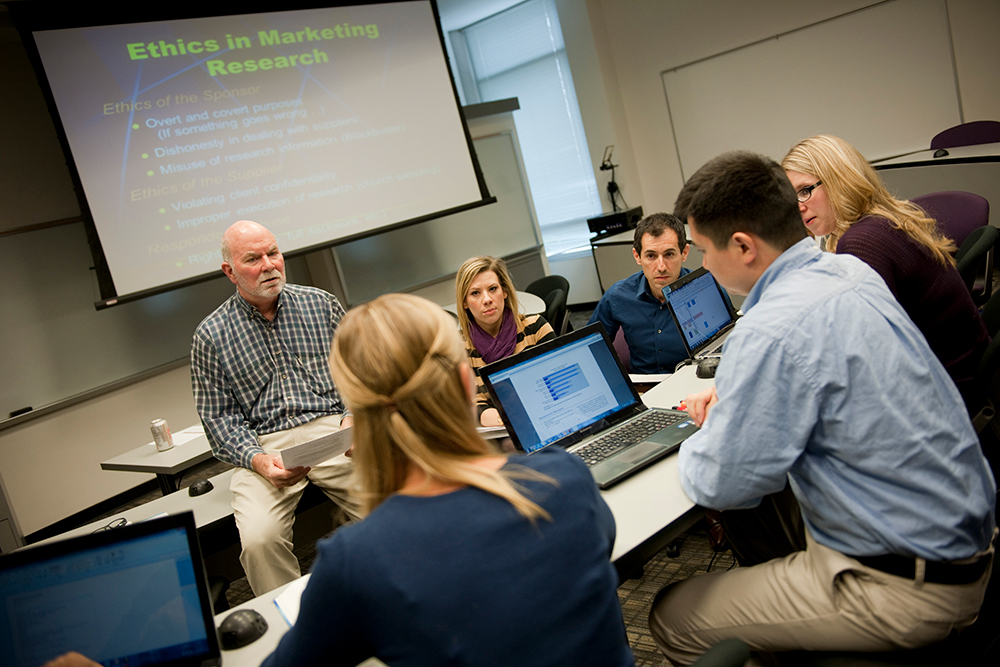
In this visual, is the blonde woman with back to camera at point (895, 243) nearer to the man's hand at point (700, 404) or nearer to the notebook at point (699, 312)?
the notebook at point (699, 312)

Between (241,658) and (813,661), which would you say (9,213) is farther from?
(813,661)

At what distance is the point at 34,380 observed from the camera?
412cm

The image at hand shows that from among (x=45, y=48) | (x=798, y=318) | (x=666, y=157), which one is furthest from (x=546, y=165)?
(x=798, y=318)

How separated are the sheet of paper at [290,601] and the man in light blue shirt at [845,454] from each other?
2.78ft

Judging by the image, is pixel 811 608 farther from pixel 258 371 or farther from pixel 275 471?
pixel 258 371

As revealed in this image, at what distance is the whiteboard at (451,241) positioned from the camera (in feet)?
17.7

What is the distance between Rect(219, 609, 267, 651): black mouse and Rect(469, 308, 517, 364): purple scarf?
152cm

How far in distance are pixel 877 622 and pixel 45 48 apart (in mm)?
4287

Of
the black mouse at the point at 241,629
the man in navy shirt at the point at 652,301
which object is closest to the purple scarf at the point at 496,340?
the man in navy shirt at the point at 652,301

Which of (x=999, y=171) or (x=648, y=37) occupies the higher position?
(x=648, y=37)

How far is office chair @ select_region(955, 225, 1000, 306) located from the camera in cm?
267

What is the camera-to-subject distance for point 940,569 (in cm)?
113

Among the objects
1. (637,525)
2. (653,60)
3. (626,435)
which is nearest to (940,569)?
(637,525)

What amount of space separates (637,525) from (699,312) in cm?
127
